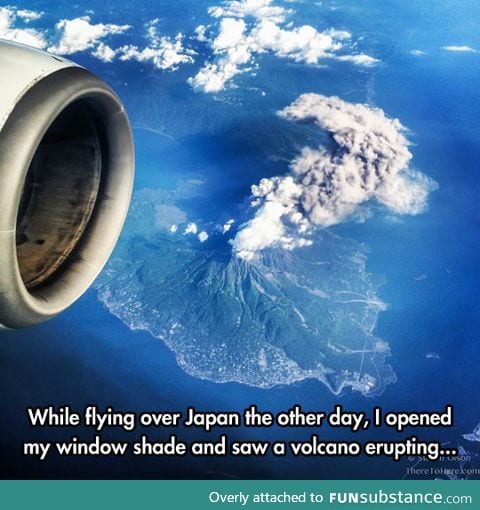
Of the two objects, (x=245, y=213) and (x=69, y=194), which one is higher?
(x=69, y=194)

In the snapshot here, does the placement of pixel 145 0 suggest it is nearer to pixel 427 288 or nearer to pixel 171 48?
pixel 171 48

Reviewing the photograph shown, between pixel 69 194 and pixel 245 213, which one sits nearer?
pixel 69 194

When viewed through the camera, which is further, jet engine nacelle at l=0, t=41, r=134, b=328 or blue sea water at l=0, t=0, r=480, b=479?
blue sea water at l=0, t=0, r=480, b=479

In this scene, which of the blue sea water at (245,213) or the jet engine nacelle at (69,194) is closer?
the jet engine nacelle at (69,194)

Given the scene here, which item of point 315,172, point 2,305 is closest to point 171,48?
point 315,172
